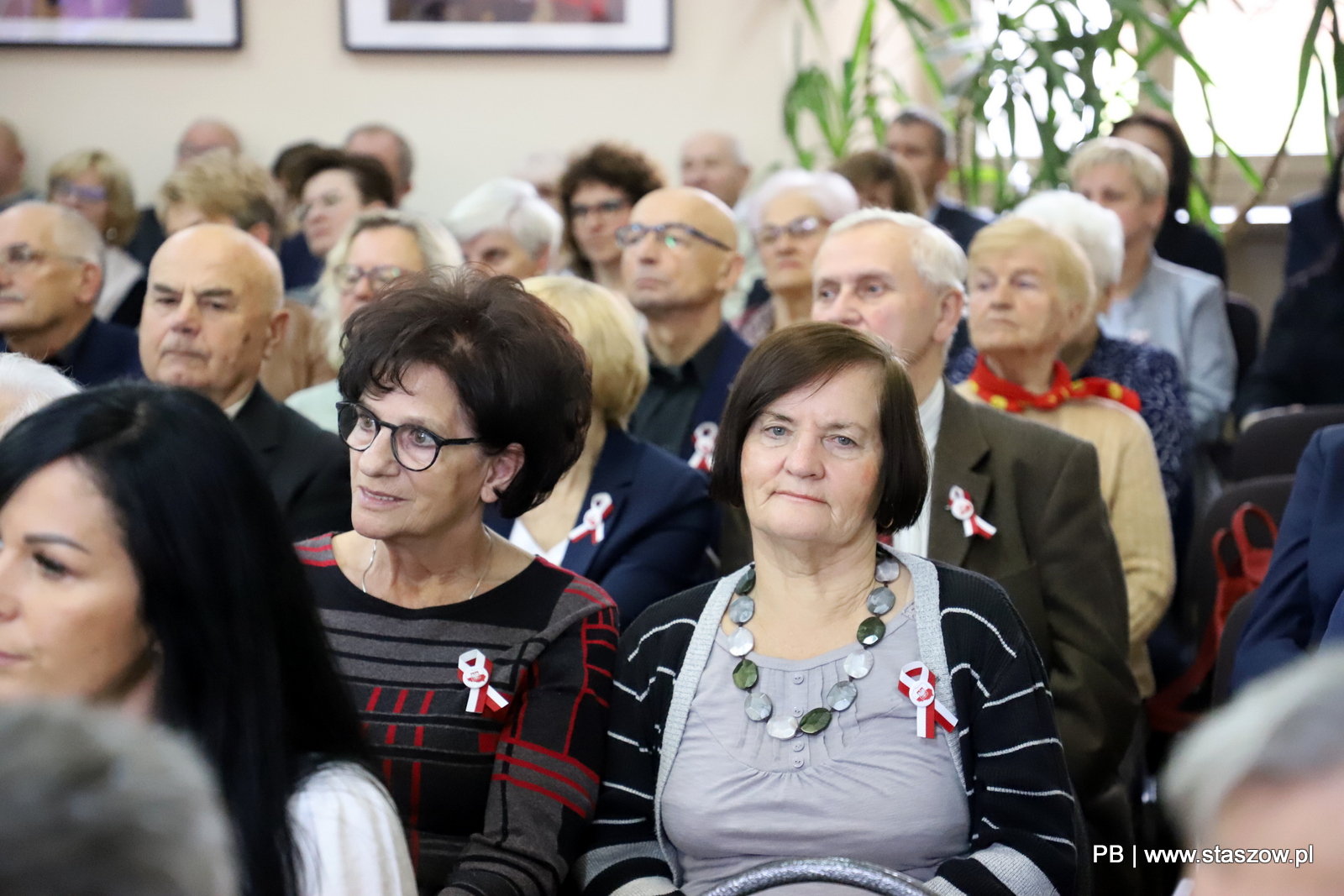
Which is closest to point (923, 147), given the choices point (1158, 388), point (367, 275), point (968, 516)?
point (1158, 388)

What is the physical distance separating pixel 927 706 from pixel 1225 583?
3.77 feet

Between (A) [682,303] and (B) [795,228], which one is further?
(B) [795,228]

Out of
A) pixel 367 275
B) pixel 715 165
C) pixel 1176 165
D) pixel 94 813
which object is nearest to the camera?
pixel 94 813

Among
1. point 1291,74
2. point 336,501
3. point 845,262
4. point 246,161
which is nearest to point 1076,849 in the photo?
point 845,262

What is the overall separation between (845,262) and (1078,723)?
3.28ft

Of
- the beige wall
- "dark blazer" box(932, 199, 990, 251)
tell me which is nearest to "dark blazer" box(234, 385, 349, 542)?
"dark blazer" box(932, 199, 990, 251)

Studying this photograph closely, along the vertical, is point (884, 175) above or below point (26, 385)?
above

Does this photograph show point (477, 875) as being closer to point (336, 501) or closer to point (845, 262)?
point (336, 501)

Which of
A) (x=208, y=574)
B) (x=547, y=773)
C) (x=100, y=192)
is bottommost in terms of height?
(x=547, y=773)

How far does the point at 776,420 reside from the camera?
196cm

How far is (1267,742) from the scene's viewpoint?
74cm

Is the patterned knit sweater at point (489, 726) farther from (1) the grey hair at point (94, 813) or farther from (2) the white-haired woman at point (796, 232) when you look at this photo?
(2) the white-haired woman at point (796, 232)

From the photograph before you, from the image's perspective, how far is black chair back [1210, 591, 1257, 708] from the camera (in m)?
2.31

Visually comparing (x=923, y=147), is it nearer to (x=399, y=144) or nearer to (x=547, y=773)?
(x=399, y=144)
